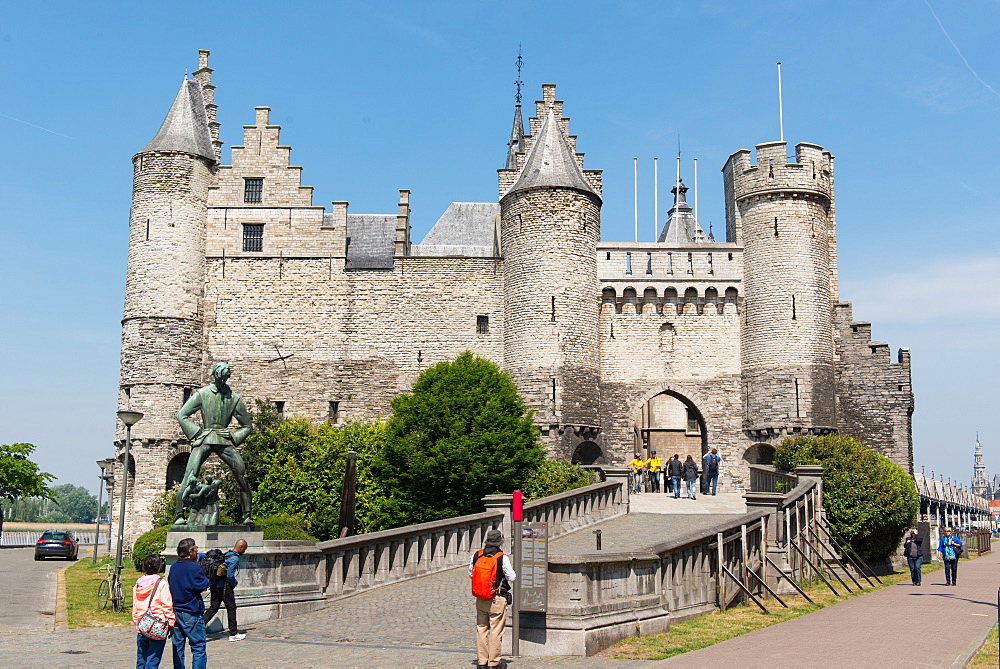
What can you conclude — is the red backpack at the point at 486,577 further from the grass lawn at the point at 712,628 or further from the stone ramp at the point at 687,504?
the stone ramp at the point at 687,504

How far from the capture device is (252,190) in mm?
41562

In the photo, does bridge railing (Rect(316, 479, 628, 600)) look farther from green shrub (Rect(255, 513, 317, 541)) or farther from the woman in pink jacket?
green shrub (Rect(255, 513, 317, 541))

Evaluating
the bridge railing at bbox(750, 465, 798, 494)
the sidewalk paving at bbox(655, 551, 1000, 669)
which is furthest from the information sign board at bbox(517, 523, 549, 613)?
the bridge railing at bbox(750, 465, 798, 494)

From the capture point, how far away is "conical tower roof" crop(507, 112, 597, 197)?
40.1 m

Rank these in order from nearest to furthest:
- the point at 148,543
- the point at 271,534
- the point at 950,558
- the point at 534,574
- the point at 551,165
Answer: the point at 534,574
the point at 950,558
the point at 271,534
the point at 148,543
the point at 551,165

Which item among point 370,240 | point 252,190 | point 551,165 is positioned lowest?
point 370,240

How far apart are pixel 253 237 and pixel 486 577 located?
32.8 meters

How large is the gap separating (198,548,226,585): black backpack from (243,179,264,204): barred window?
30740 mm

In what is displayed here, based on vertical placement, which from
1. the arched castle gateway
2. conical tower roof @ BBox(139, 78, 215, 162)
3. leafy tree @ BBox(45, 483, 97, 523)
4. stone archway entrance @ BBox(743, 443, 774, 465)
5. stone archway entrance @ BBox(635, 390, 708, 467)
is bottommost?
leafy tree @ BBox(45, 483, 97, 523)

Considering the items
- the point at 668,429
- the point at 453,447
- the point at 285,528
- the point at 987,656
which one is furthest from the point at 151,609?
the point at 668,429

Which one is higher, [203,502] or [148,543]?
[203,502]

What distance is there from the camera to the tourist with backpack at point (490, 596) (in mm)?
10266

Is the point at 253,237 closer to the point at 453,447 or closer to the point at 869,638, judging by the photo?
the point at 453,447

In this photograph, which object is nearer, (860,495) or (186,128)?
(860,495)
